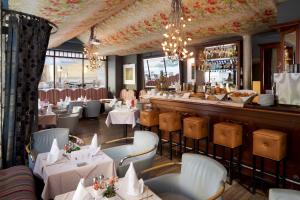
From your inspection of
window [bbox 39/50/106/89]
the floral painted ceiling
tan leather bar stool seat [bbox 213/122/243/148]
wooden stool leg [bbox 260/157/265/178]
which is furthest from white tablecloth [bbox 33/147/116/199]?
window [bbox 39/50/106/89]

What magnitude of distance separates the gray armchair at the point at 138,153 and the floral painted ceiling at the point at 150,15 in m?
2.64

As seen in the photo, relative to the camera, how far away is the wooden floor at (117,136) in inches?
127

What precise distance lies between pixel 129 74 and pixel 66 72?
335cm

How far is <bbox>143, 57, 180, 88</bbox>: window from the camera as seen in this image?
969 cm

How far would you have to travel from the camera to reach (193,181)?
7.48ft

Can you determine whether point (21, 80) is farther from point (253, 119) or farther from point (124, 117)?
point (253, 119)

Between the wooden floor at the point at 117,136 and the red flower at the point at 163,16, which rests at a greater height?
the red flower at the point at 163,16

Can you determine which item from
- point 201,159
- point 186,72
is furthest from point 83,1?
point 186,72

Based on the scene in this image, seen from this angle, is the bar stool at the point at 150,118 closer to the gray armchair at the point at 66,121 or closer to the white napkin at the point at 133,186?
the gray armchair at the point at 66,121

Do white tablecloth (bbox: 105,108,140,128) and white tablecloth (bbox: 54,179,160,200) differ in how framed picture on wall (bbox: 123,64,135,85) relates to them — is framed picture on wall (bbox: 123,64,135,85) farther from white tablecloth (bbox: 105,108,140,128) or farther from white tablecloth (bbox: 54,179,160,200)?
white tablecloth (bbox: 54,179,160,200)

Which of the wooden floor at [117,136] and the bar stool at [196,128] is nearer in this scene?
the wooden floor at [117,136]

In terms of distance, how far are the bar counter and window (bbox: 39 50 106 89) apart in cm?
858

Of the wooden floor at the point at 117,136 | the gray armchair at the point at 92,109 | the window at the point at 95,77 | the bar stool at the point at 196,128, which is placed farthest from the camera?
the window at the point at 95,77

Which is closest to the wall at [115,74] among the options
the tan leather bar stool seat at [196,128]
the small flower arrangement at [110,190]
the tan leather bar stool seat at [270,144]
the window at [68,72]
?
the window at [68,72]
